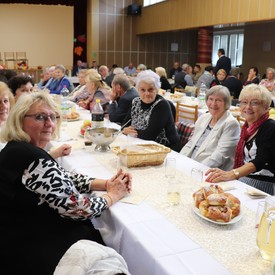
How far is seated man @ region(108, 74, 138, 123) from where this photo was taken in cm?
428

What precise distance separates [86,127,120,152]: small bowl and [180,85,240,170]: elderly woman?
0.72 meters

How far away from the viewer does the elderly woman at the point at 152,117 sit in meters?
3.25

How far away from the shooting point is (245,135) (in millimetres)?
2664

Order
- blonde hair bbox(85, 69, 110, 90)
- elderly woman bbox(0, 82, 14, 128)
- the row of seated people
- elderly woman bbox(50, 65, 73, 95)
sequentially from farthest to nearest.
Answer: elderly woman bbox(50, 65, 73, 95)
blonde hair bbox(85, 69, 110, 90)
elderly woman bbox(0, 82, 14, 128)
the row of seated people

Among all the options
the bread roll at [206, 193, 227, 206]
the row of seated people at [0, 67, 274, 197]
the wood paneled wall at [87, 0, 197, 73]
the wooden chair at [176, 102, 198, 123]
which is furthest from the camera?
the wood paneled wall at [87, 0, 197, 73]

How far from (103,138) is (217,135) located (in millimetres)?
896

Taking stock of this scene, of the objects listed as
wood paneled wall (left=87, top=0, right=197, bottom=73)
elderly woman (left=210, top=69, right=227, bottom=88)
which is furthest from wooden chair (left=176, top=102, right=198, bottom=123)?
wood paneled wall (left=87, top=0, right=197, bottom=73)

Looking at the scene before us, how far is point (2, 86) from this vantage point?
2.85 metres

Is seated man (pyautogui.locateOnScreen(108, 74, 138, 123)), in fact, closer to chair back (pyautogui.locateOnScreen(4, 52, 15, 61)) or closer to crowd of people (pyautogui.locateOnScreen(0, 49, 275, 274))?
crowd of people (pyautogui.locateOnScreen(0, 49, 275, 274))

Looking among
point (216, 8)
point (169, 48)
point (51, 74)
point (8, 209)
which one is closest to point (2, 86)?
point (8, 209)

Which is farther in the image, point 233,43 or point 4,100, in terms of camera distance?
point 233,43

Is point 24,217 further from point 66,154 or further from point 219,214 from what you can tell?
point 66,154

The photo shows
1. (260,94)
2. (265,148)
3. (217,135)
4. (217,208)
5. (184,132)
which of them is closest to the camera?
(217,208)

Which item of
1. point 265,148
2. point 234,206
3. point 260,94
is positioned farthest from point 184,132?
point 234,206
